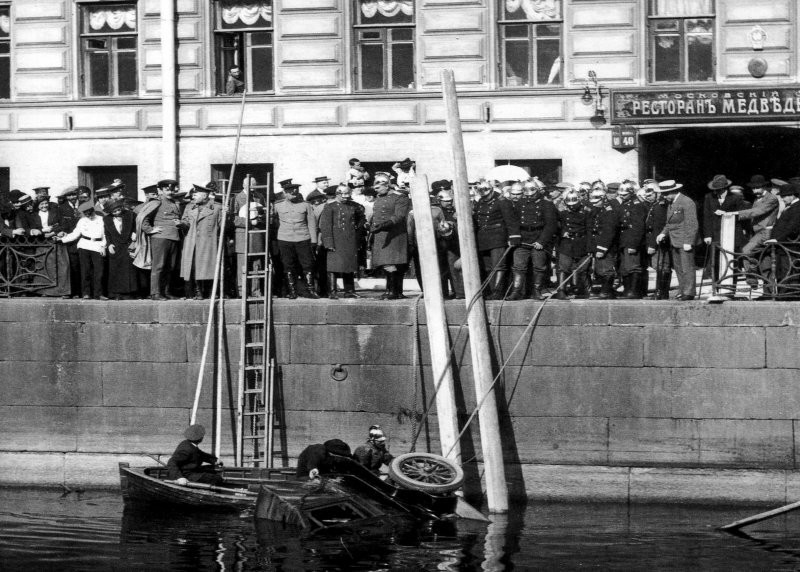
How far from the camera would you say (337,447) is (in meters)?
19.8

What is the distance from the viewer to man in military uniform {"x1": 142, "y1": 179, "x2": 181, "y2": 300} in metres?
21.9

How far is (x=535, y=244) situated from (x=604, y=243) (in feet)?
2.92

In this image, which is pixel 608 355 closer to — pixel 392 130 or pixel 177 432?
pixel 177 432

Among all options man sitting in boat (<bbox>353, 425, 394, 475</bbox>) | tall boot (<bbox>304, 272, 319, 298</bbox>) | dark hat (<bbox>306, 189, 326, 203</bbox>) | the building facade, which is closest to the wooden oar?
man sitting in boat (<bbox>353, 425, 394, 475</bbox>)

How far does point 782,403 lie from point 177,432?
7819 mm

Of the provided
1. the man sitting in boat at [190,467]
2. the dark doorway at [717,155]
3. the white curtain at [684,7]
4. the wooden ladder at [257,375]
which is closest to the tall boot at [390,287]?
the wooden ladder at [257,375]

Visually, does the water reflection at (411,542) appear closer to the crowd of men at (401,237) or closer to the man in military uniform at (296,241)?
the crowd of men at (401,237)

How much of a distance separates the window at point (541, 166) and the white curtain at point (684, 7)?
3.14m

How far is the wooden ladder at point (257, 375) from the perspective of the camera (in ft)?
68.5

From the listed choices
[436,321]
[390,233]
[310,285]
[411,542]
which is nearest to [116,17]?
[310,285]

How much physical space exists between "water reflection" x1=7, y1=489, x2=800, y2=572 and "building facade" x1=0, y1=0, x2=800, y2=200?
9784 mm

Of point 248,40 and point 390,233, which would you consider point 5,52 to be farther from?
point 390,233

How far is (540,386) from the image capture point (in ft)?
66.9

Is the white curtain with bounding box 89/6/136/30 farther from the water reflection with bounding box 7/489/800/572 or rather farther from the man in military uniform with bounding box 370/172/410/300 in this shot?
the water reflection with bounding box 7/489/800/572
